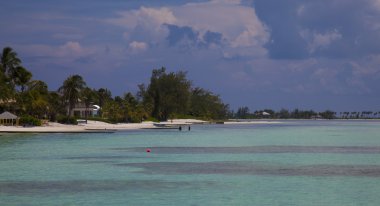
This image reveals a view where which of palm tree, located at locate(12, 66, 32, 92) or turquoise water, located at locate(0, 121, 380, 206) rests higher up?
palm tree, located at locate(12, 66, 32, 92)

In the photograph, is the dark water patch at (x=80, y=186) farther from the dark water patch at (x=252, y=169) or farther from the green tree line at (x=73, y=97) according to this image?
the green tree line at (x=73, y=97)

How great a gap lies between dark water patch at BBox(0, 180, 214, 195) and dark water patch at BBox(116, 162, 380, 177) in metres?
5.53

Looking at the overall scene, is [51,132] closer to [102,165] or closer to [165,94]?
[102,165]

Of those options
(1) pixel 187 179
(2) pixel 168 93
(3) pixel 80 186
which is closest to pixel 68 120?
(2) pixel 168 93

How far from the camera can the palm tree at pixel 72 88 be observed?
4749 inches

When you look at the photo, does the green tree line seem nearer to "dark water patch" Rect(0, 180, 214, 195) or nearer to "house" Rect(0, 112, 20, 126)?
"house" Rect(0, 112, 20, 126)

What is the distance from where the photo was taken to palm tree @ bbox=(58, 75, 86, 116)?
121m

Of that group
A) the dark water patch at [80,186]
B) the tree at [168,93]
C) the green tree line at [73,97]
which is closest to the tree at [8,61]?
the green tree line at [73,97]

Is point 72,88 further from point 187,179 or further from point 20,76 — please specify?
point 187,179

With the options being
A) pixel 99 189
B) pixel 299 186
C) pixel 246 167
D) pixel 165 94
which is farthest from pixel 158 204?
pixel 165 94

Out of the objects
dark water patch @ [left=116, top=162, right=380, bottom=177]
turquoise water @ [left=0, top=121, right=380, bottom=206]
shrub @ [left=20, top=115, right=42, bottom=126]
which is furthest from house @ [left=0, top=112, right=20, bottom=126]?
dark water patch @ [left=116, top=162, right=380, bottom=177]

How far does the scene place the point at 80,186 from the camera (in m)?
28.4

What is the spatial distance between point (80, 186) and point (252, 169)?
1297 cm

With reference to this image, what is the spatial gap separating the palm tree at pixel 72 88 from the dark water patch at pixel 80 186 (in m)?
92.3
